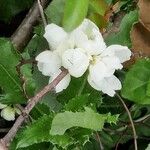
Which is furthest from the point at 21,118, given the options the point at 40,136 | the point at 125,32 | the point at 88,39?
→ the point at 125,32

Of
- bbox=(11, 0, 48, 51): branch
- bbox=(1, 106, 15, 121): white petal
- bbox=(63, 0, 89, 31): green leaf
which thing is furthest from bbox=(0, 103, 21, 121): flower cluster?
bbox=(63, 0, 89, 31): green leaf

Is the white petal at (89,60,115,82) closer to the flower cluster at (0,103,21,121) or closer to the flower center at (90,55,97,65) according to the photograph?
the flower center at (90,55,97,65)

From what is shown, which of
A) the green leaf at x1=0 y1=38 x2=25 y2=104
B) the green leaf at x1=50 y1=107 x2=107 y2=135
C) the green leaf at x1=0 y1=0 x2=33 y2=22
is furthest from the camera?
the green leaf at x1=0 y1=0 x2=33 y2=22

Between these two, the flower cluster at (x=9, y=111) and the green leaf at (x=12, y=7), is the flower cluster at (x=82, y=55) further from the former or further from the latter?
the green leaf at (x=12, y=7)

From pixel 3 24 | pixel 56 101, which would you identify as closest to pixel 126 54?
pixel 56 101

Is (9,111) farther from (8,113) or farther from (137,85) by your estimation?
(137,85)

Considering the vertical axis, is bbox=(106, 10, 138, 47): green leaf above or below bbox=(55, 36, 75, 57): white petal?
below

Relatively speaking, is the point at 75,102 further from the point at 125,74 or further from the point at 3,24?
the point at 3,24
